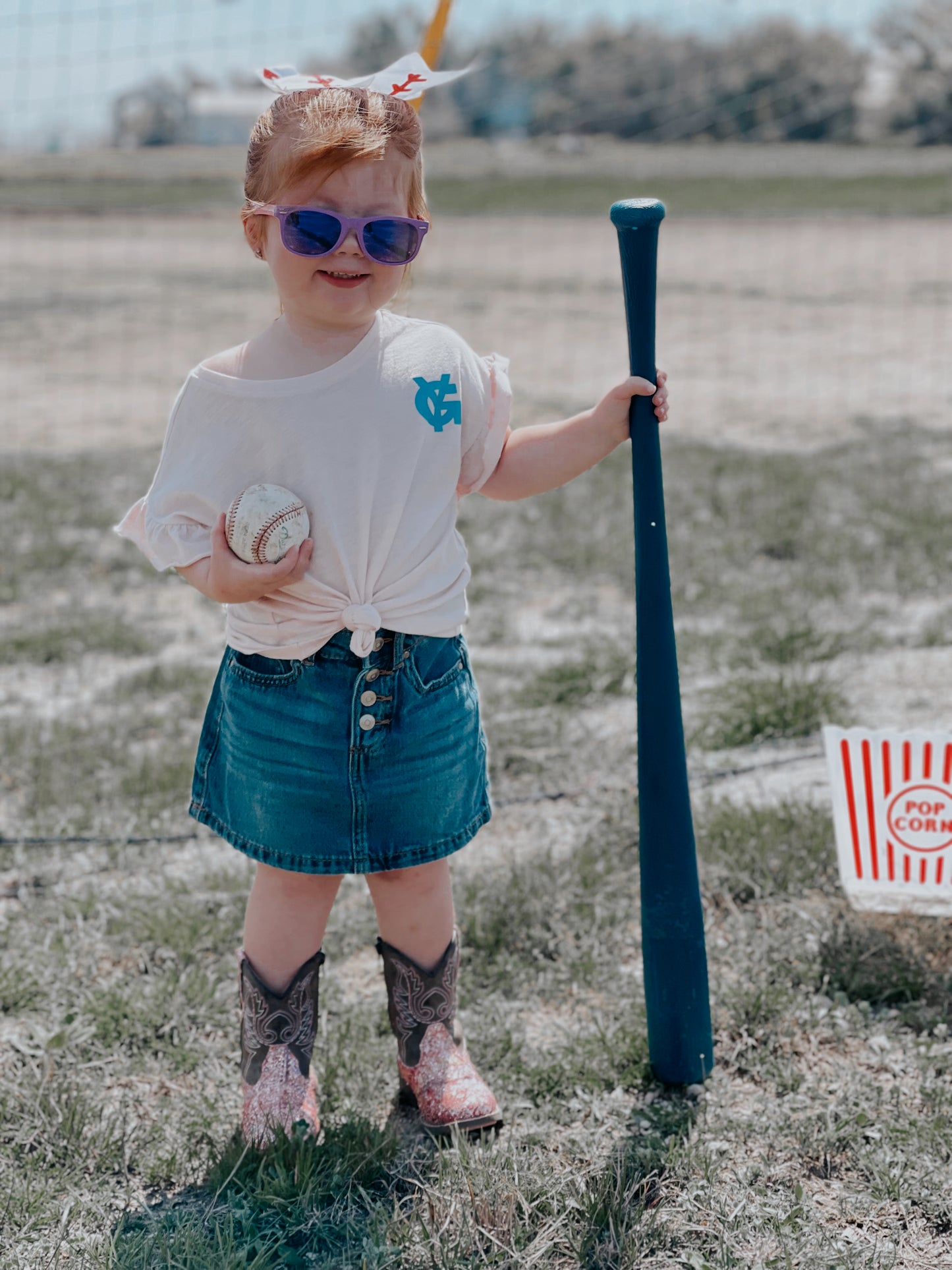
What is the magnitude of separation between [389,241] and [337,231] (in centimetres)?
6

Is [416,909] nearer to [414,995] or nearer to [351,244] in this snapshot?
[414,995]

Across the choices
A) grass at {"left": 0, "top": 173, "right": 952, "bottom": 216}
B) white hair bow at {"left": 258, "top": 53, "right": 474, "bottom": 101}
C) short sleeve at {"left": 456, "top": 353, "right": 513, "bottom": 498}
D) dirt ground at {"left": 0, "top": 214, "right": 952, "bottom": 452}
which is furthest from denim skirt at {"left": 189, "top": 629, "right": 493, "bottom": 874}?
grass at {"left": 0, "top": 173, "right": 952, "bottom": 216}

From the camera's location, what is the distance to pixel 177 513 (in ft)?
5.25

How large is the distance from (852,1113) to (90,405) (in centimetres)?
669

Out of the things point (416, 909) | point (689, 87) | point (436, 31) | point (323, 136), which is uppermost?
point (689, 87)

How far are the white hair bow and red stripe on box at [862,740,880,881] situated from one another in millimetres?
1281

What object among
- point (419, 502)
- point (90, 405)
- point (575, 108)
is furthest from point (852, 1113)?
point (575, 108)

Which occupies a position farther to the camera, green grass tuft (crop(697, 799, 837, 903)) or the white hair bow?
green grass tuft (crop(697, 799, 837, 903))

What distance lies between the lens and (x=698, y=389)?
8141 mm

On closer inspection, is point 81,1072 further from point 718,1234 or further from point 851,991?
point 851,991

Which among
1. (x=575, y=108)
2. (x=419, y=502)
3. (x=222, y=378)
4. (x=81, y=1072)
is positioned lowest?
(x=81, y=1072)

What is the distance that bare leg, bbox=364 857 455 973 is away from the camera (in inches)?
70.0

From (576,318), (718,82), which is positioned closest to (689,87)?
(718,82)

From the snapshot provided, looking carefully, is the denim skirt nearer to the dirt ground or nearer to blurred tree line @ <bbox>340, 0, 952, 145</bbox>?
the dirt ground
